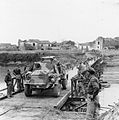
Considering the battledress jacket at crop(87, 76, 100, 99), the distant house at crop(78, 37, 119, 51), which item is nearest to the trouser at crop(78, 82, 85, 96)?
the battledress jacket at crop(87, 76, 100, 99)

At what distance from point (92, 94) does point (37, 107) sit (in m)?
4.03

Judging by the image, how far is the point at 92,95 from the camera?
8586 millimetres

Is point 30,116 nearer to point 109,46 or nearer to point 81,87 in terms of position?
point 81,87

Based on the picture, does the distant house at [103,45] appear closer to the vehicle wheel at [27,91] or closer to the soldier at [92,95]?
the vehicle wheel at [27,91]

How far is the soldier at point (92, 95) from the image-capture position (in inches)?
338

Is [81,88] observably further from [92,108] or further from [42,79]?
[92,108]

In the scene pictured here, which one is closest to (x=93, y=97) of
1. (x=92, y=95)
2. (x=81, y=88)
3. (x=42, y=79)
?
(x=92, y=95)

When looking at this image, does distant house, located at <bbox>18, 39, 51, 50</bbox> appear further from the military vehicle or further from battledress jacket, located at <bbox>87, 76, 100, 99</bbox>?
battledress jacket, located at <bbox>87, 76, 100, 99</bbox>

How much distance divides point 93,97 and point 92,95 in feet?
0.29

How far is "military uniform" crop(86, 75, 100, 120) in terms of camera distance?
8.59 m

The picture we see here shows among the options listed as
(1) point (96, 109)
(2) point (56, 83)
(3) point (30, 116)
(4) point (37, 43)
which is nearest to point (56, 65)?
(2) point (56, 83)

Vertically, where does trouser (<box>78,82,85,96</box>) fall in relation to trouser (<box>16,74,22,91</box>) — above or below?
below

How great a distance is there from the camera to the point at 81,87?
18.4 meters

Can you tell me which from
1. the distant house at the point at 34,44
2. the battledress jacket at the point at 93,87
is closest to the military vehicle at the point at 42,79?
the battledress jacket at the point at 93,87
